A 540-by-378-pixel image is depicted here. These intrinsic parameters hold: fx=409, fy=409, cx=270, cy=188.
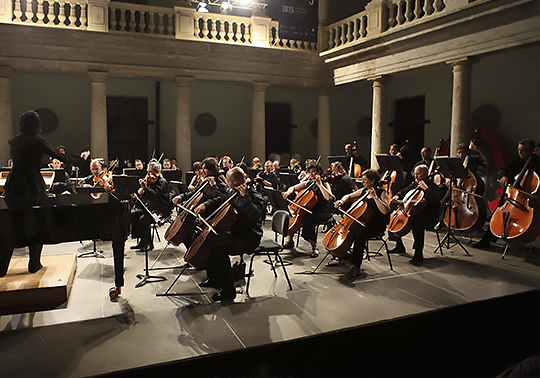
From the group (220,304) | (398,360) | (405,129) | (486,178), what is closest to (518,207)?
(398,360)

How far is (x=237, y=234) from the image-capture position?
448 cm

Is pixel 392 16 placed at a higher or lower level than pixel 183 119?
higher

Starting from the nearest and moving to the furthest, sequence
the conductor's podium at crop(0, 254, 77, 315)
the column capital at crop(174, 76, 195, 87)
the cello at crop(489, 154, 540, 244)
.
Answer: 1. the conductor's podium at crop(0, 254, 77, 315)
2. the cello at crop(489, 154, 540, 244)
3. the column capital at crop(174, 76, 195, 87)

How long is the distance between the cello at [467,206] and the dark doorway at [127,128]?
11485 mm

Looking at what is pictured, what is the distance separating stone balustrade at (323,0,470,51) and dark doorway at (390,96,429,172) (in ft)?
12.1

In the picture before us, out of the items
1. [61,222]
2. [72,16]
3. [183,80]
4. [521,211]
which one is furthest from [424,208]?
[72,16]

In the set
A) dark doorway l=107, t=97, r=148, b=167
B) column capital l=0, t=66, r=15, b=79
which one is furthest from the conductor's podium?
dark doorway l=107, t=97, r=148, b=167

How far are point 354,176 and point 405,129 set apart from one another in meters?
6.57

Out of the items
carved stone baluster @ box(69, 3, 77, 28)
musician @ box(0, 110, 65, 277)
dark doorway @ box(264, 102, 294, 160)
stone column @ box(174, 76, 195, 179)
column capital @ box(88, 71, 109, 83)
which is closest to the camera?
musician @ box(0, 110, 65, 277)

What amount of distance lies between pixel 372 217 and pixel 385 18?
7599 millimetres

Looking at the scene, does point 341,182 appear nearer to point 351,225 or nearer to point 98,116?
point 351,225

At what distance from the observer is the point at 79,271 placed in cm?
552

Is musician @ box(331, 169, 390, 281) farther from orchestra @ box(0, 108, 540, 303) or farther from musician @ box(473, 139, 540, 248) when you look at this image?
musician @ box(473, 139, 540, 248)

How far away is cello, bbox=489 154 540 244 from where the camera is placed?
5.72 m
